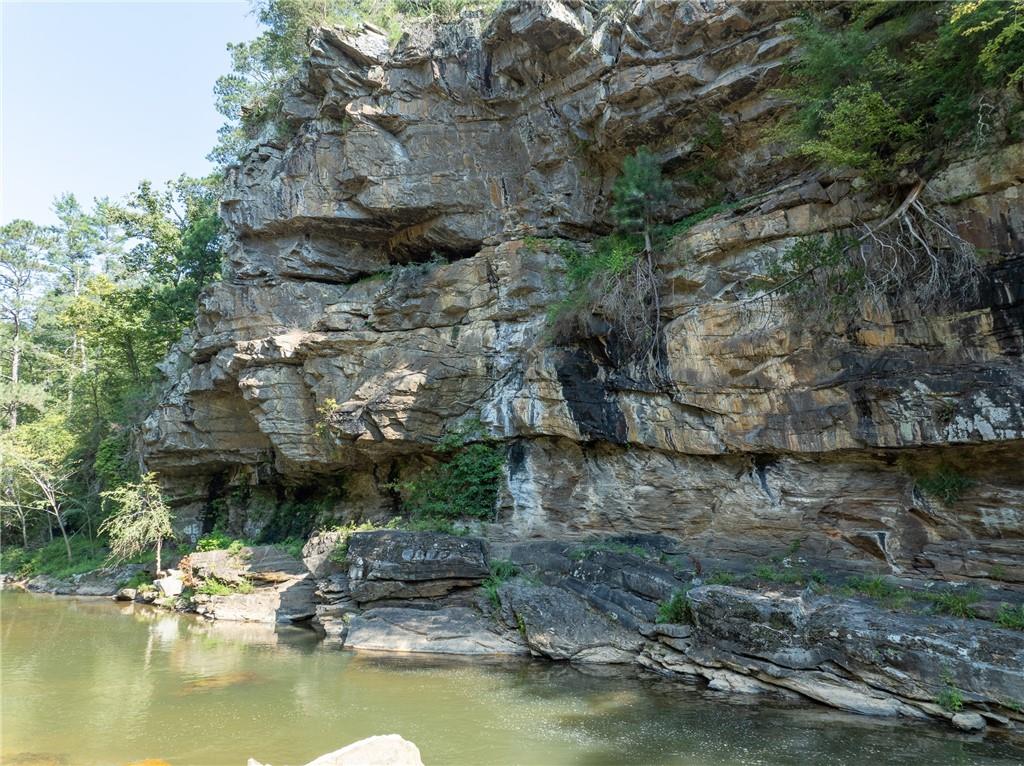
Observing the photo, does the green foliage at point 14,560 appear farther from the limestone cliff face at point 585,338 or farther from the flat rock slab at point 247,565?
the flat rock slab at point 247,565

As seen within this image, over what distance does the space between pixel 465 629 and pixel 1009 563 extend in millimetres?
8534

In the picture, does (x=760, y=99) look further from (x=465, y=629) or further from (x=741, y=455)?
(x=465, y=629)

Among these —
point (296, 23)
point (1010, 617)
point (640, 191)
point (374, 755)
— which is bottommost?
point (374, 755)

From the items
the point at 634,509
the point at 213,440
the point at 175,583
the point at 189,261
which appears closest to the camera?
the point at 634,509

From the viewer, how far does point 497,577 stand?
12195 mm

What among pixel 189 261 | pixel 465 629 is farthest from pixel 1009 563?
pixel 189 261

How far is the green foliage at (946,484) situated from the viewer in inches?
370

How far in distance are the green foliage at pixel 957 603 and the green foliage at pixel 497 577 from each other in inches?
269

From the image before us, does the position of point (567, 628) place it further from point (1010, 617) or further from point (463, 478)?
point (1010, 617)

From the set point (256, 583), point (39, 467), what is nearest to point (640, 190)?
point (256, 583)

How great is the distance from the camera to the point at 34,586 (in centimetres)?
2202

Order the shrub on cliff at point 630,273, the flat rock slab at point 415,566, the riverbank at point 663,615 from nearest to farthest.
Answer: the riverbank at point 663,615 → the flat rock slab at point 415,566 → the shrub on cliff at point 630,273

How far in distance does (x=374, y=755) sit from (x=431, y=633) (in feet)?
20.8

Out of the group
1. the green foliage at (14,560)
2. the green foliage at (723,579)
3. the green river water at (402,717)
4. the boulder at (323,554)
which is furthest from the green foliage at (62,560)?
the green foliage at (723,579)
